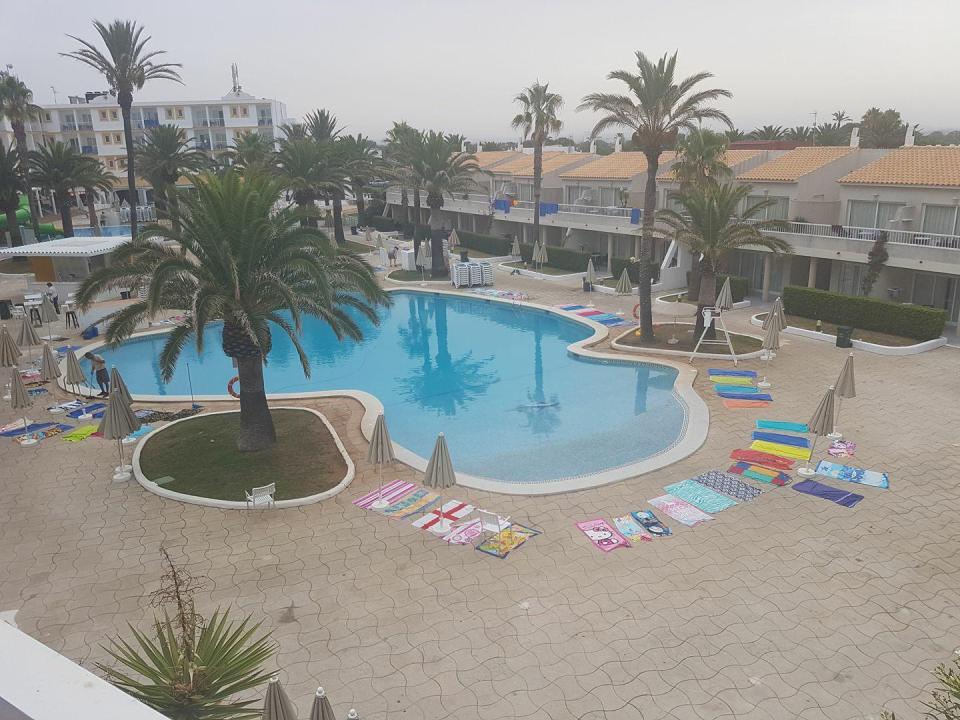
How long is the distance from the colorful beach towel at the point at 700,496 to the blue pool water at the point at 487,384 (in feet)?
7.47

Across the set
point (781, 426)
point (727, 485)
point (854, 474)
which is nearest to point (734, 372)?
Result: point (781, 426)

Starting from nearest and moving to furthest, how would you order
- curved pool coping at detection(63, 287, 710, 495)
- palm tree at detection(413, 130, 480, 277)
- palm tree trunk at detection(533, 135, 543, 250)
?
curved pool coping at detection(63, 287, 710, 495) < palm tree at detection(413, 130, 480, 277) < palm tree trunk at detection(533, 135, 543, 250)

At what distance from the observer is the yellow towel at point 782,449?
642 inches

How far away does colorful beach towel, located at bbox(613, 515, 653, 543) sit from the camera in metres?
12.9

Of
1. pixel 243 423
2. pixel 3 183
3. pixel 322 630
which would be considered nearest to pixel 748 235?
pixel 243 423

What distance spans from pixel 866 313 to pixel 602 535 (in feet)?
63.7

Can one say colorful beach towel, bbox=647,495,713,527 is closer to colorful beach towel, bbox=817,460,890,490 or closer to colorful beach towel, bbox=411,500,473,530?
colorful beach towel, bbox=817,460,890,490

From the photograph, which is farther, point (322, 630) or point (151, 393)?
point (151, 393)

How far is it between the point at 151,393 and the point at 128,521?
1081 centimetres

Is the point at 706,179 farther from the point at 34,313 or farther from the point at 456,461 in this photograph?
the point at 34,313

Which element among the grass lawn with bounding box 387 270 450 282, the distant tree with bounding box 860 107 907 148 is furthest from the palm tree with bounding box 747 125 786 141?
the grass lawn with bounding box 387 270 450 282

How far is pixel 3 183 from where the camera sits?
43.5 metres

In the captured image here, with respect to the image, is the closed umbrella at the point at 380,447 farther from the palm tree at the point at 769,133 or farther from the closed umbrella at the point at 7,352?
the palm tree at the point at 769,133

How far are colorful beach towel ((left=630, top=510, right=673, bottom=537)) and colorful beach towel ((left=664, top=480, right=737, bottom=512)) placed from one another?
106 cm
